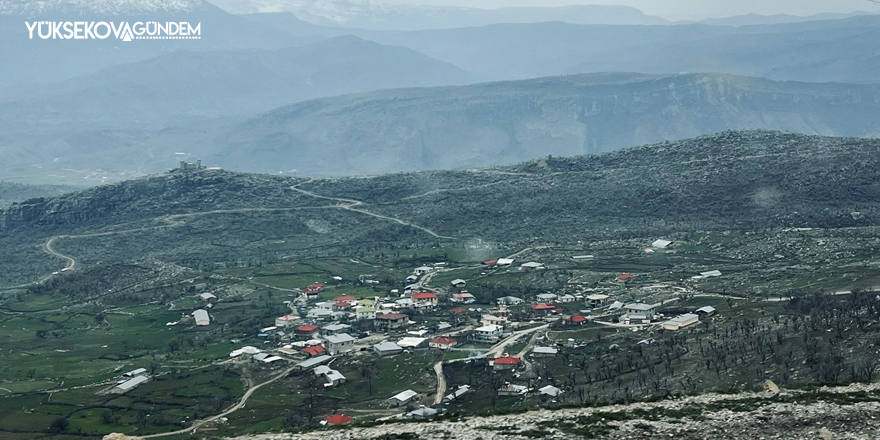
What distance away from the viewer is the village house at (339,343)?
67812 millimetres

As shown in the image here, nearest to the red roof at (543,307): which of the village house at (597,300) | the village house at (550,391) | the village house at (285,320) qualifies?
the village house at (597,300)

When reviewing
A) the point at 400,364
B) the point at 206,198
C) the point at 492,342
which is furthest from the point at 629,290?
the point at 206,198

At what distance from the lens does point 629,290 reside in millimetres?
80938

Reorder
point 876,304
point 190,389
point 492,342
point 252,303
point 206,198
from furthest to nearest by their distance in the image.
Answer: point 206,198 < point 252,303 < point 492,342 < point 190,389 < point 876,304

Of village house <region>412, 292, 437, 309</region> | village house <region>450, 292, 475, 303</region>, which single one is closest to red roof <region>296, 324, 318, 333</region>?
village house <region>412, 292, 437, 309</region>

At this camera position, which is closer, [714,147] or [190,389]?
[190,389]

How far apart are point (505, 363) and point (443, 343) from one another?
7.66m

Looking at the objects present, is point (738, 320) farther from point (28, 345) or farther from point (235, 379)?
point (28, 345)

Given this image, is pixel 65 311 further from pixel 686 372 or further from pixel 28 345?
pixel 686 372

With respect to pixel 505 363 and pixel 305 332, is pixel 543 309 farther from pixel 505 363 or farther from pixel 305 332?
pixel 505 363

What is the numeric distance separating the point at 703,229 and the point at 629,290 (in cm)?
2826

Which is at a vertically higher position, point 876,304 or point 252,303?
point 876,304

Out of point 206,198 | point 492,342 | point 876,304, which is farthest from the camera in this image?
point 206,198

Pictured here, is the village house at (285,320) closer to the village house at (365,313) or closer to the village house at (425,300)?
the village house at (365,313)
